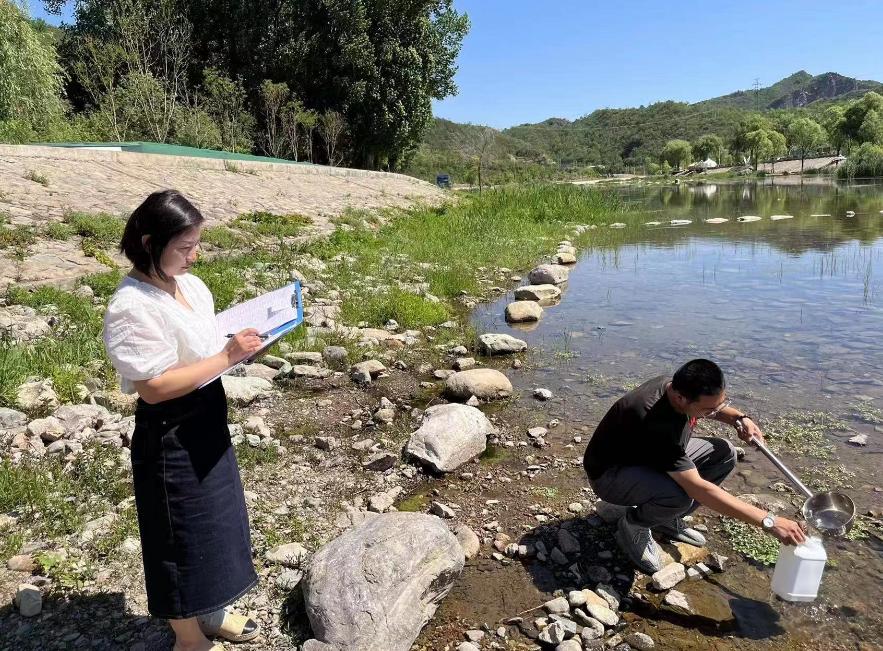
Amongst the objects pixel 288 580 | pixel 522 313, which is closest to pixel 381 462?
pixel 288 580

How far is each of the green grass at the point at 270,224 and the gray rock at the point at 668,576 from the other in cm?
880

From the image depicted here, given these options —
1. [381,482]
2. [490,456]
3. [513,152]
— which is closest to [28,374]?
[381,482]

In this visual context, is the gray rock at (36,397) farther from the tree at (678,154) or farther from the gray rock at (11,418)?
the tree at (678,154)

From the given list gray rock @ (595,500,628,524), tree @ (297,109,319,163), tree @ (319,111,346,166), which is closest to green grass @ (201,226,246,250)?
gray rock @ (595,500,628,524)

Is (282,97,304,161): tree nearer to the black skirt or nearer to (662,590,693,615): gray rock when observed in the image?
the black skirt

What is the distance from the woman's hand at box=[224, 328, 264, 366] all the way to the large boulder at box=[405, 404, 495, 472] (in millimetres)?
2322

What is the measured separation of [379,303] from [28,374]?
401cm

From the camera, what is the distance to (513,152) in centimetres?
13038

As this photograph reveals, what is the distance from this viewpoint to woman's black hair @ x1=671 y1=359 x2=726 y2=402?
8.91 ft

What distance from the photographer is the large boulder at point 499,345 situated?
685 centimetres

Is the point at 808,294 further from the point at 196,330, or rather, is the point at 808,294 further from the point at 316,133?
the point at 316,133

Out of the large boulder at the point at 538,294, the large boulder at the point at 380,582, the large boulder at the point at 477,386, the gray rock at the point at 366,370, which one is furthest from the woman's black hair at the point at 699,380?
the large boulder at the point at 538,294

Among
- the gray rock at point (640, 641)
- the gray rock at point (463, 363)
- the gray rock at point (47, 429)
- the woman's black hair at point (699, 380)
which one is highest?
→ the woman's black hair at point (699, 380)

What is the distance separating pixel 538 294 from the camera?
977cm
